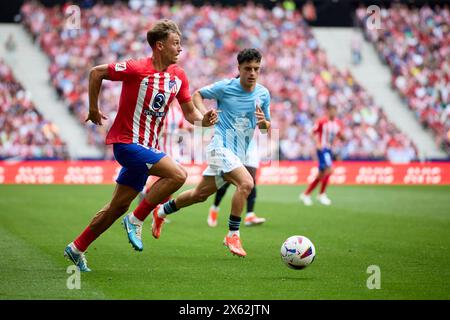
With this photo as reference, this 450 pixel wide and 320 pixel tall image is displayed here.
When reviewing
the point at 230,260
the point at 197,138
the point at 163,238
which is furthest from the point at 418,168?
the point at 230,260

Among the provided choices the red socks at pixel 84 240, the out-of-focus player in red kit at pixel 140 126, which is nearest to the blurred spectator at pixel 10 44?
the out-of-focus player in red kit at pixel 140 126

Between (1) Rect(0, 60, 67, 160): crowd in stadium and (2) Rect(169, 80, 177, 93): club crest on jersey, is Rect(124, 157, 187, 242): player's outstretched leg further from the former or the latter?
(1) Rect(0, 60, 67, 160): crowd in stadium

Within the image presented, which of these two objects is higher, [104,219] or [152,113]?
[152,113]

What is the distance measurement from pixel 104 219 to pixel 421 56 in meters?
29.8

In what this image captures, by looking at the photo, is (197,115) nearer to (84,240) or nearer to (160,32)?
(160,32)

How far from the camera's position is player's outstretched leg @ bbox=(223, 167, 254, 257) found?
975cm

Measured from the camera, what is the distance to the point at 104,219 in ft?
28.3

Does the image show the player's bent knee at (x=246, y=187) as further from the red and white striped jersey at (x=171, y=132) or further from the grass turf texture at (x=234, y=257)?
the red and white striped jersey at (x=171, y=132)

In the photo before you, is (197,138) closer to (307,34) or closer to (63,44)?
(63,44)

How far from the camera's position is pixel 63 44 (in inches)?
1284

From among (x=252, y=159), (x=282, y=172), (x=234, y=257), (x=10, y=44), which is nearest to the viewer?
(x=234, y=257)

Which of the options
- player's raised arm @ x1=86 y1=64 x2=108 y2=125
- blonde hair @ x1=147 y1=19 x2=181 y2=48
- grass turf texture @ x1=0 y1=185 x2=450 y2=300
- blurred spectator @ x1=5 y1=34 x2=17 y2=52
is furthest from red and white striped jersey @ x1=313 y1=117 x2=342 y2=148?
blurred spectator @ x1=5 y1=34 x2=17 y2=52

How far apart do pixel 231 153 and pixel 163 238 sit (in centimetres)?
233

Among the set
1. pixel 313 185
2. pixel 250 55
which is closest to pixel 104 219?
pixel 250 55
